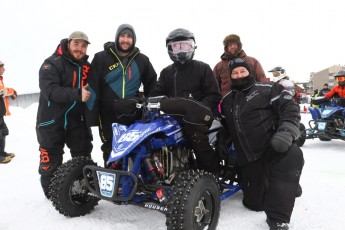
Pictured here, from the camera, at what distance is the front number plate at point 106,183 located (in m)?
2.82

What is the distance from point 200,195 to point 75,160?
1348mm

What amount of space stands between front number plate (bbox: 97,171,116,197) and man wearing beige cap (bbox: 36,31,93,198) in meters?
1.24

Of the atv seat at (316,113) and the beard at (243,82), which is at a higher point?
the beard at (243,82)

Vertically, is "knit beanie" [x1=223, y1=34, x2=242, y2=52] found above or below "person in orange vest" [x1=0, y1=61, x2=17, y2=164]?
above

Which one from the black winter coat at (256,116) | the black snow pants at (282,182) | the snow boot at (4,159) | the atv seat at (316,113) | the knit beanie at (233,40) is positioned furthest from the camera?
the atv seat at (316,113)

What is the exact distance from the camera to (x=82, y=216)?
3.32 m

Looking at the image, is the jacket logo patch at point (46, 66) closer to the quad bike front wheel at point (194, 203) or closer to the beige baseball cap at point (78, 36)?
the beige baseball cap at point (78, 36)

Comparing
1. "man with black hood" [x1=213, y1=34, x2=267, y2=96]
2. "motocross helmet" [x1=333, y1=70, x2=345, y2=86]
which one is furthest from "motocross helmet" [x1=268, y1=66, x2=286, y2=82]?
"man with black hood" [x1=213, y1=34, x2=267, y2=96]

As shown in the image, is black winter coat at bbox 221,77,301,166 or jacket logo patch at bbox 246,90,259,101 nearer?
black winter coat at bbox 221,77,301,166

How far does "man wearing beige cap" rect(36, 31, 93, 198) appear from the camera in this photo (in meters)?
3.90

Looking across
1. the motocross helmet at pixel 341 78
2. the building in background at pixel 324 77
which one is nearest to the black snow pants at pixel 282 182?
the motocross helmet at pixel 341 78

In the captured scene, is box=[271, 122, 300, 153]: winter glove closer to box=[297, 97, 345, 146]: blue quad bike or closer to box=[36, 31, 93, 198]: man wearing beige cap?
box=[36, 31, 93, 198]: man wearing beige cap

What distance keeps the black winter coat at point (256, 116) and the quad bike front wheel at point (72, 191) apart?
1564 mm

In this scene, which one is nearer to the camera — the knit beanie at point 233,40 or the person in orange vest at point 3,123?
the knit beanie at point 233,40
